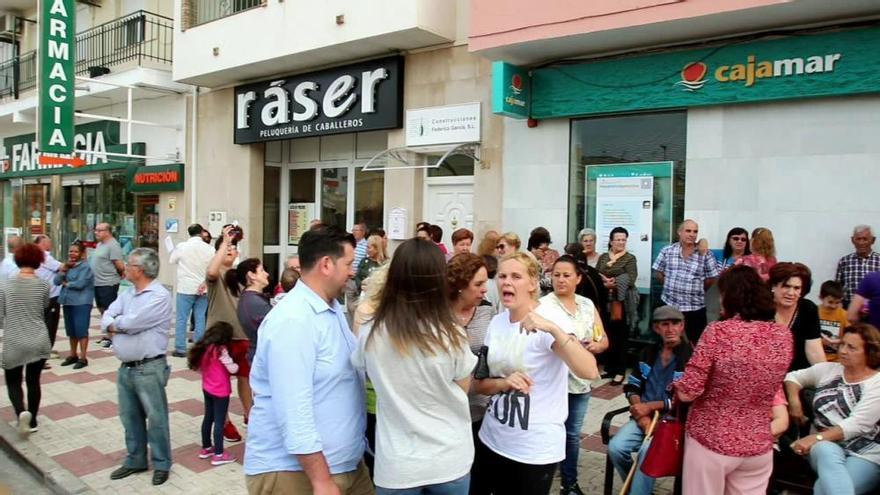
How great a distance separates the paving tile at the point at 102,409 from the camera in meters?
6.39

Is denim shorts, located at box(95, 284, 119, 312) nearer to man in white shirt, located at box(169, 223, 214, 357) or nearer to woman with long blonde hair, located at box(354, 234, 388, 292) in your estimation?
man in white shirt, located at box(169, 223, 214, 357)

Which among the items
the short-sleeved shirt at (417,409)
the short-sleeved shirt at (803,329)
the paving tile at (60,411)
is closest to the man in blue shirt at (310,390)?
the short-sleeved shirt at (417,409)

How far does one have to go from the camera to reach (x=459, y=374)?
2.38 meters

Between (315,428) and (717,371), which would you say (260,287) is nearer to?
(315,428)

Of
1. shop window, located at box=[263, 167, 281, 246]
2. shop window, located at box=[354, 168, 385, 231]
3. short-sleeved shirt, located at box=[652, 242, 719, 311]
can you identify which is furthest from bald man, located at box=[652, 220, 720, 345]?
shop window, located at box=[263, 167, 281, 246]

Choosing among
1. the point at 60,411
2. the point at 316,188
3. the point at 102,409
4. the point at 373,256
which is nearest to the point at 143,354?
the point at 102,409

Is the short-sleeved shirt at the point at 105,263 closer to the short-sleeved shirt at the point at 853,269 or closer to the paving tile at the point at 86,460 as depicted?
the paving tile at the point at 86,460

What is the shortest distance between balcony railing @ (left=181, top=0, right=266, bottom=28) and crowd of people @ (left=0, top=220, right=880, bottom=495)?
845 centimetres

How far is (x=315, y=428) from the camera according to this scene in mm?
2342

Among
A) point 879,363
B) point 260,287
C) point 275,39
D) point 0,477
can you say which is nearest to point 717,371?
point 879,363

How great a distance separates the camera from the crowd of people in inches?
92.0

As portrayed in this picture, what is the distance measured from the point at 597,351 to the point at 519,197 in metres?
5.23

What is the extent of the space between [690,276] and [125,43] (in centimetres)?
1371

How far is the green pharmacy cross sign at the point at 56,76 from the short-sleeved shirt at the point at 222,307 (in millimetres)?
9607
